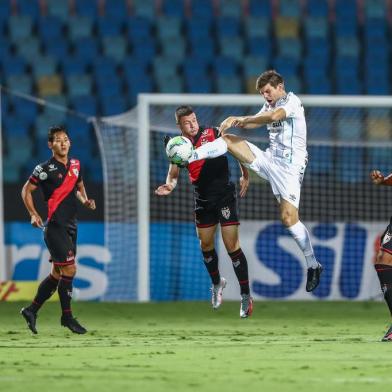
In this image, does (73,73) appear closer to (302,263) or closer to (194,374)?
(302,263)

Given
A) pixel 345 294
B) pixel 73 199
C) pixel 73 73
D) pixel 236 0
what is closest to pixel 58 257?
pixel 73 199

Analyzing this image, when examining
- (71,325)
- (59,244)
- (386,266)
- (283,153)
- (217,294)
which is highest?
(283,153)

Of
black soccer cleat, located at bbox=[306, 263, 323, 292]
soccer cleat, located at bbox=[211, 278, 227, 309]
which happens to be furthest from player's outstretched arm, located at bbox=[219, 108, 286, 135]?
soccer cleat, located at bbox=[211, 278, 227, 309]

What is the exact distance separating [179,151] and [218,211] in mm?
1106

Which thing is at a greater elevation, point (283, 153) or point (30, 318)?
point (283, 153)

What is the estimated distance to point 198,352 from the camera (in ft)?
25.2

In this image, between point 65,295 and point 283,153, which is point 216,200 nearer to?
point 283,153

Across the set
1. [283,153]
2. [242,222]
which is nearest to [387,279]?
[283,153]

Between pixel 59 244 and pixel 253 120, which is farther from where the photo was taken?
pixel 59 244

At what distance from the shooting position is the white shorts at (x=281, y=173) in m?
9.43

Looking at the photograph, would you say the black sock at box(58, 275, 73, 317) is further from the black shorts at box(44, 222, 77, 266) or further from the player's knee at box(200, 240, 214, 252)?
the player's knee at box(200, 240, 214, 252)

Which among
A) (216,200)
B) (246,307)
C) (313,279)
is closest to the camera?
(313,279)

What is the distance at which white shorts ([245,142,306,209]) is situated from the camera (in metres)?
9.43

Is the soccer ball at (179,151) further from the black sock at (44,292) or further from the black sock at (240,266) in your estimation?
the black sock at (44,292)
